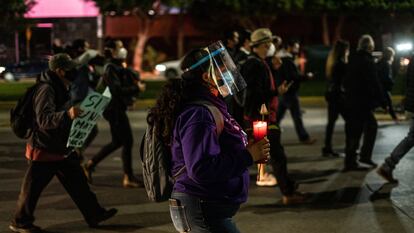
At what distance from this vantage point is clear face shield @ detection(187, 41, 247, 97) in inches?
138

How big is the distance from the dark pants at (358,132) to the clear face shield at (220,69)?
561 cm

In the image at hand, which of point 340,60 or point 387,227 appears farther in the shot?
point 340,60

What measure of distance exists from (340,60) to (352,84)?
93 centimetres

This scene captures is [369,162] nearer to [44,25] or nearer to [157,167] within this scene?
[157,167]

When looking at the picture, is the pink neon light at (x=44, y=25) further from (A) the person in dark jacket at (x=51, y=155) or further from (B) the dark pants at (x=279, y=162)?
(A) the person in dark jacket at (x=51, y=155)

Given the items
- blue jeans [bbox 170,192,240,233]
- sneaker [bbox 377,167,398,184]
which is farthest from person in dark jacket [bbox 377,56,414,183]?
blue jeans [bbox 170,192,240,233]

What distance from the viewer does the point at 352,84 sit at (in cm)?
891

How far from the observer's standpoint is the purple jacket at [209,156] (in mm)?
3338

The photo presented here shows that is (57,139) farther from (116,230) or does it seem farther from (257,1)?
(257,1)

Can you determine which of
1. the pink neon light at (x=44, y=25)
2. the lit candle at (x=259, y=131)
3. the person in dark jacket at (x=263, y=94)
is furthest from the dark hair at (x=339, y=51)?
the pink neon light at (x=44, y=25)

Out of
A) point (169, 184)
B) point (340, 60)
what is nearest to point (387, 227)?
point (169, 184)

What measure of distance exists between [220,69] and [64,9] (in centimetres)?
2986

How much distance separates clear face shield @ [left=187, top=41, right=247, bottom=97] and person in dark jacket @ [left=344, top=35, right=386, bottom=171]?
550cm

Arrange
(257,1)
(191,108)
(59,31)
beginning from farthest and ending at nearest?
(257,1)
(59,31)
(191,108)
